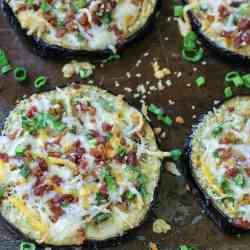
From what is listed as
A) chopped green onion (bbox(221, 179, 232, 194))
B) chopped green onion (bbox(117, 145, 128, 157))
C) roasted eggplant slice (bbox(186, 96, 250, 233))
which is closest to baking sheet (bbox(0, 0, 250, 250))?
roasted eggplant slice (bbox(186, 96, 250, 233))

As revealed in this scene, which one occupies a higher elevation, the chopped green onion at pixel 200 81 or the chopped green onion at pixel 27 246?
the chopped green onion at pixel 200 81

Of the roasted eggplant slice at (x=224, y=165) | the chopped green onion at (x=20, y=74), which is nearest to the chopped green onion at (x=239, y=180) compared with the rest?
the roasted eggplant slice at (x=224, y=165)

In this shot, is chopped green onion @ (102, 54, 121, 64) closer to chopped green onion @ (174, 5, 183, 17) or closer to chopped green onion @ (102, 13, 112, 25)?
chopped green onion @ (102, 13, 112, 25)

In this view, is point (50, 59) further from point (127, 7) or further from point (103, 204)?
point (103, 204)

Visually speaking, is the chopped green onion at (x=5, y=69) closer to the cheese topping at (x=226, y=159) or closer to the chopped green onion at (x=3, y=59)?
the chopped green onion at (x=3, y=59)

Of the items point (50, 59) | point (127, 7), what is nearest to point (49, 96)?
point (50, 59)

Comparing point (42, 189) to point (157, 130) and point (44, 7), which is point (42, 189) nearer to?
point (157, 130)
